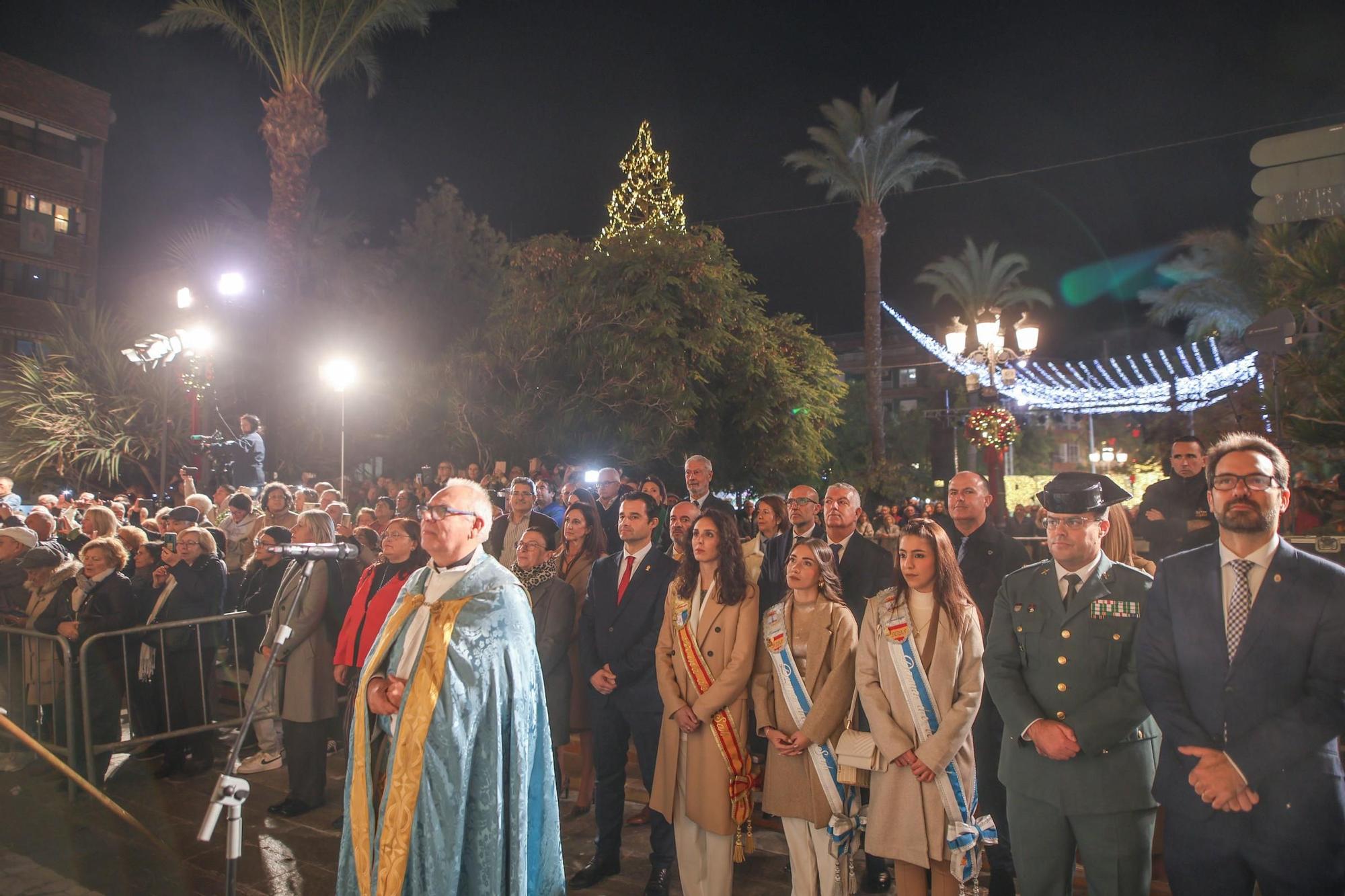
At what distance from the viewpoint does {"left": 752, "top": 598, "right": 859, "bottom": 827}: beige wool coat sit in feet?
14.3

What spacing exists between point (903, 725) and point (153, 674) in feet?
19.7

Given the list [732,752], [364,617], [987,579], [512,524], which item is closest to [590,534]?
[364,617]

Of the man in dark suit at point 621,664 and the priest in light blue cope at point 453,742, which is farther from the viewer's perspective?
the man in dark suit at point 621,664

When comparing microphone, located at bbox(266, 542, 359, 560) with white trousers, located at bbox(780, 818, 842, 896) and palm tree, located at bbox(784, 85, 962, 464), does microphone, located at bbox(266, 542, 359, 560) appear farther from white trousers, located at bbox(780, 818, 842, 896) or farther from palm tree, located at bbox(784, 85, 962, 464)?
palm tree, located at bbox(784, 85, 962, 464)

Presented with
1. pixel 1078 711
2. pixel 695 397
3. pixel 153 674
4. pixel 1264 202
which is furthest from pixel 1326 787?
pixel 695 397

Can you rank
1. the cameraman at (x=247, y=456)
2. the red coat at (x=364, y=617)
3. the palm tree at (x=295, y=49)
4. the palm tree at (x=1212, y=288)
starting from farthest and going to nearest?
the palm tree at (x=1212, y=288), the palm tree at (x=295, y=49), the cameraman at (x=247, y=456), the red coat at (x=364, y=617)

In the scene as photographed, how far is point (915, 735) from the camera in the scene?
410 cm

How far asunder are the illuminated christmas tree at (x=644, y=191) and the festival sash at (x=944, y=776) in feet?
65.4

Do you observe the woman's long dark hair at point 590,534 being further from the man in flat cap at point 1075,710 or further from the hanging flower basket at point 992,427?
the hanging flower basket at point 992,427

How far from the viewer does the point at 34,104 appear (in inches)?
1241

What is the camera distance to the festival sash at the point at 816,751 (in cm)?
429

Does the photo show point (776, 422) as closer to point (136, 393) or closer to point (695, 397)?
point (695, 397)

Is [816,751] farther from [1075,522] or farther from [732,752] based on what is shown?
[1075,522]

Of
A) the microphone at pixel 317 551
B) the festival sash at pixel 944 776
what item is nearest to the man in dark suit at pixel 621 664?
the festival sash at pixel 944 776
